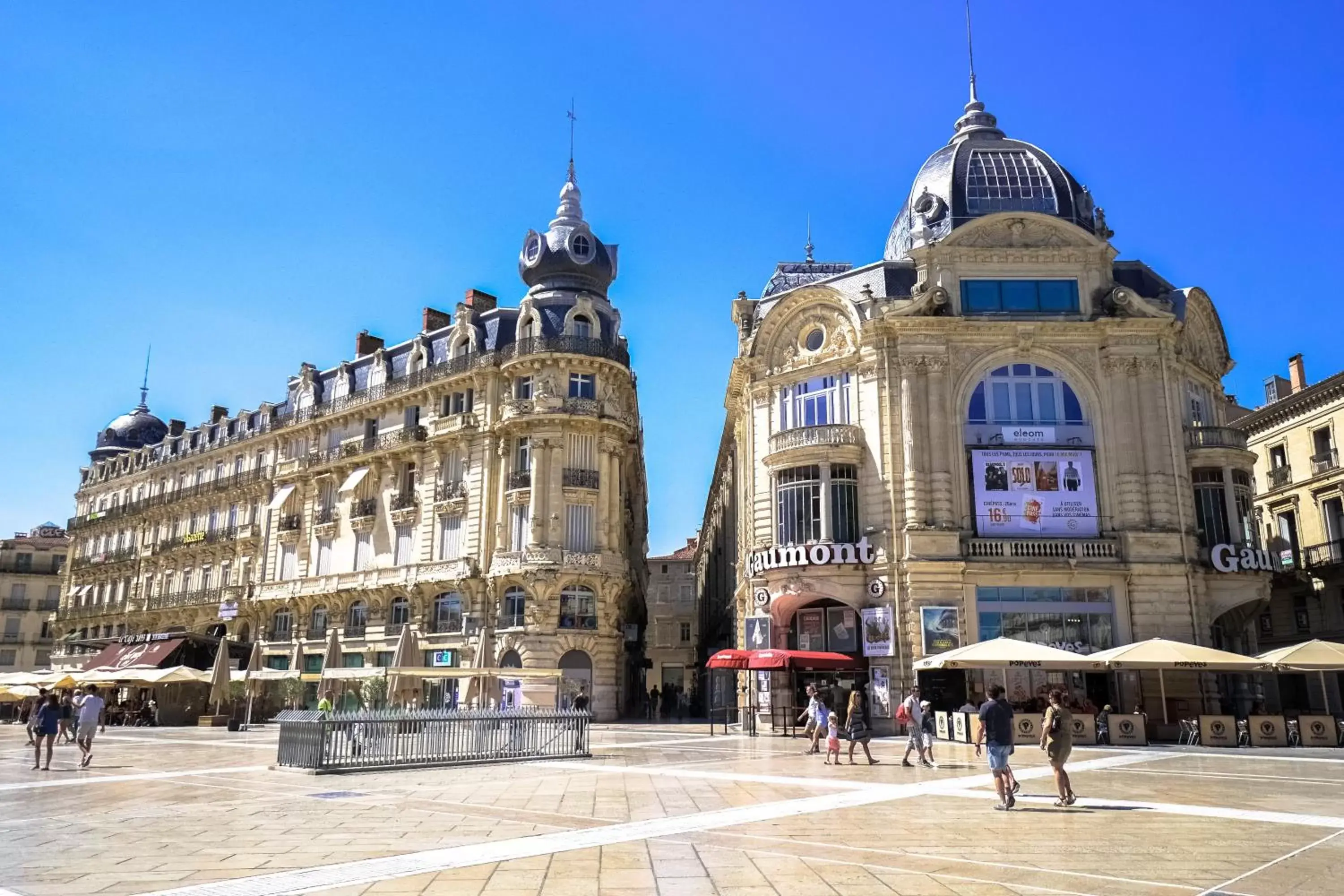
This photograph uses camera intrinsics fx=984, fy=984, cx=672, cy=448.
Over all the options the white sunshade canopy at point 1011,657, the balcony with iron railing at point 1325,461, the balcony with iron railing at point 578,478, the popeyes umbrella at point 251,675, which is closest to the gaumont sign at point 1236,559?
the white sunshade canopy at point 1011,657

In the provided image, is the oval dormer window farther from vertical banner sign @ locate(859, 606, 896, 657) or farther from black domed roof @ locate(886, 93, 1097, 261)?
vertical banner sign @ locate(859, 606, 896, 657)

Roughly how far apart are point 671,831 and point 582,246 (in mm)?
38976

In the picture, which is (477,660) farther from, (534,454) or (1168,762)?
(1168,762)

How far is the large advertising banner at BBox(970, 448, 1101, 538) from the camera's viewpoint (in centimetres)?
3178

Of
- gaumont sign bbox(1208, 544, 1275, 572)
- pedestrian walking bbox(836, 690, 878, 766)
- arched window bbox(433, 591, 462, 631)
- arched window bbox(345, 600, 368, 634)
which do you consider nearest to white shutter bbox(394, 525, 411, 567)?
arched window bbox(345, 600, 368, 634)

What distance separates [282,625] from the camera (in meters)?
51.3

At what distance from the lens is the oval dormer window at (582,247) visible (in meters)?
46.9

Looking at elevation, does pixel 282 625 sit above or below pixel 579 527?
below

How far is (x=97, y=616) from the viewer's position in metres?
65.8

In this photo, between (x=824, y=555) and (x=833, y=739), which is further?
(x=824, y=555)

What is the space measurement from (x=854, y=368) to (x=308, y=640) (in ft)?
103

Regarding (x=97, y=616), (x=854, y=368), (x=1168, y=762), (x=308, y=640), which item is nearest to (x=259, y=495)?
(x=308, y=640)

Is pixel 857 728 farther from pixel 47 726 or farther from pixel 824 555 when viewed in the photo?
pixel 47 726

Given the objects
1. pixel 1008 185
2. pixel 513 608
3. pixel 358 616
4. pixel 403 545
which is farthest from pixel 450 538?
pixel 1008 185
